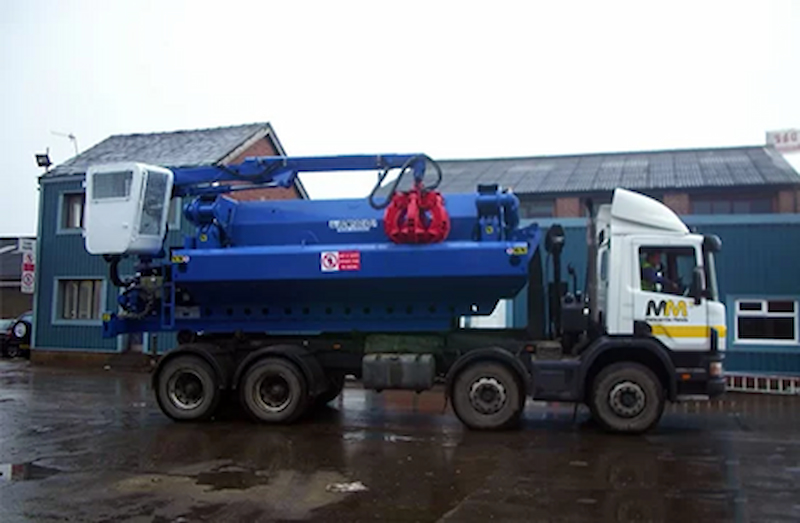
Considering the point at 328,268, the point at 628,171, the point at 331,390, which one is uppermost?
the point at 628,171

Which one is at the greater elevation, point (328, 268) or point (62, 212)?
point (62, 212)

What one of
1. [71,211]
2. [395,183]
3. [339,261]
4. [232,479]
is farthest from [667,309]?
[71,211]

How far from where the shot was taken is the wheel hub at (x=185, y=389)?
40.1 ft

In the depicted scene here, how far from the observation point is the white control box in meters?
12.0

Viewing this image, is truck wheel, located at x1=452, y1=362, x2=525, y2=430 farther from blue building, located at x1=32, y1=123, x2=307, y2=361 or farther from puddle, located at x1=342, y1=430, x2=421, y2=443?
blue building, located at x1=32, y1=123, x2=307, y2=361

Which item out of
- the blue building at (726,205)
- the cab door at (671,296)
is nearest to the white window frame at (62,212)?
the blue building at (726,205)

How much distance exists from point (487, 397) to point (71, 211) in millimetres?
17161

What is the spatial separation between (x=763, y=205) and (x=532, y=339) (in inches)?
782

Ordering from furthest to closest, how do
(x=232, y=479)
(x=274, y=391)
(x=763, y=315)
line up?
(x=763, y=315) < (x=274, y=391) < (x=232, y=479)

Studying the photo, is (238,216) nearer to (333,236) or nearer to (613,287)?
(333,236)

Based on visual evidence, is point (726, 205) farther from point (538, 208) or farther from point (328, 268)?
point (328, 268)

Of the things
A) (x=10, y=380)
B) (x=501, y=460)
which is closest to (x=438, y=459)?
(x=501, y=460)

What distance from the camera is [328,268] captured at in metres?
11.5

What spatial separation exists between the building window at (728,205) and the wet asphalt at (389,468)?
15948 millimetres
